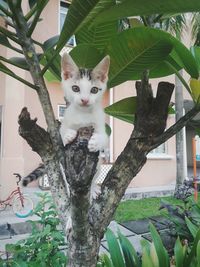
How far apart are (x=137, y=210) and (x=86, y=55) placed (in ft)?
14.4

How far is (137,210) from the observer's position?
505 centimetres

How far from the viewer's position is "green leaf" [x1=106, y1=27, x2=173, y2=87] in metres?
0.80

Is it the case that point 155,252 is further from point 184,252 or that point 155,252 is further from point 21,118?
point 21,118

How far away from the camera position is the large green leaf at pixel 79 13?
0.75 m

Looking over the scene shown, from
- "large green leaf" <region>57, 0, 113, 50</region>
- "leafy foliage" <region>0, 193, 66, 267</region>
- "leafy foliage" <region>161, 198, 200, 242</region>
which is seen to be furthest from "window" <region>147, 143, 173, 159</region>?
"large green leaf" <region>57, 0, 113, 50</region>

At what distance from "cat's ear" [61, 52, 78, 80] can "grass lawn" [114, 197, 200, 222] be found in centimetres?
349

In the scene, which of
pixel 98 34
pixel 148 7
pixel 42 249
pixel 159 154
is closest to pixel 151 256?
pixel 42 249

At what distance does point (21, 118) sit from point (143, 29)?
0.44 m

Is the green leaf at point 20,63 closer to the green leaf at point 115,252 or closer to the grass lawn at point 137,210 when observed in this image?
the green leaf at point 115,252

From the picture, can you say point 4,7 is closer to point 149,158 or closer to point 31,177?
point 31,177

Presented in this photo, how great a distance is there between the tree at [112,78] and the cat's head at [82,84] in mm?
60

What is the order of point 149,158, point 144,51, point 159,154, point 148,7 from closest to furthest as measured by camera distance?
1. point 148,7
2. point 144,51
3. point 149,158
4. point 159,154

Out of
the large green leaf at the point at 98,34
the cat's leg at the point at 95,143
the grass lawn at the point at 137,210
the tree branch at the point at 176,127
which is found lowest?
the grass lawn at the point at 137,210

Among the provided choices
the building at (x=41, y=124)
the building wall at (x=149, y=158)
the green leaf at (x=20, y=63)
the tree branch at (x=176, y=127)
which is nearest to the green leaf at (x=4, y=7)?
the green leaf at (x=20, y=63)
